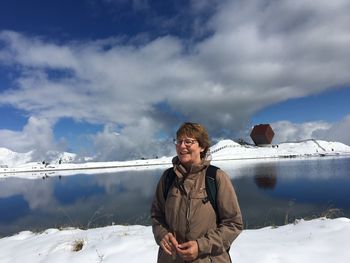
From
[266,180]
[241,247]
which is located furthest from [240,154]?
[241,247]

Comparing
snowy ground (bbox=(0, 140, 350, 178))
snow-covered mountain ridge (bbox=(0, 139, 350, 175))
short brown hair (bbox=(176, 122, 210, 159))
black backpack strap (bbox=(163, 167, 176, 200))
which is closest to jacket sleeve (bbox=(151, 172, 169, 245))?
black backpack strap (bbox=(163, 167, 176, 200))

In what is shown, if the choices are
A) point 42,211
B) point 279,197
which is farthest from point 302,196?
point 42,211

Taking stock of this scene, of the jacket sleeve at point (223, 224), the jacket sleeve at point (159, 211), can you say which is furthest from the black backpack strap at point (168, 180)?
the jacket sleeve at point (223, 224)

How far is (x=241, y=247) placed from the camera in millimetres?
8312

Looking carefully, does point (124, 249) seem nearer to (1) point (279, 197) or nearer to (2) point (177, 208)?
(2) point (177, 208)

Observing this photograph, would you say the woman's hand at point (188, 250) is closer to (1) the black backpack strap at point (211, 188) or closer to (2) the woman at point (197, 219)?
(2) the woman at point (197, 219)

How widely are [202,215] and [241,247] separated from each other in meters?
4.78

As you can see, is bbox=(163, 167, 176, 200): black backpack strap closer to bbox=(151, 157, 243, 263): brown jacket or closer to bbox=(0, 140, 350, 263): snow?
bbox=(151, 157, 243, 263): brown jacket

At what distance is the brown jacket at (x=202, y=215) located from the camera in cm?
403

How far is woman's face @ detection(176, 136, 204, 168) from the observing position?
435 centimetres

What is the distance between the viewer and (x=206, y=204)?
407 cm

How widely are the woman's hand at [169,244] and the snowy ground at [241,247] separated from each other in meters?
3.79

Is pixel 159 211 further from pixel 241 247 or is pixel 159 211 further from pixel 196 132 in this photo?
pixel 241 247

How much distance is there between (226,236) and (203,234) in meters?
0.27
